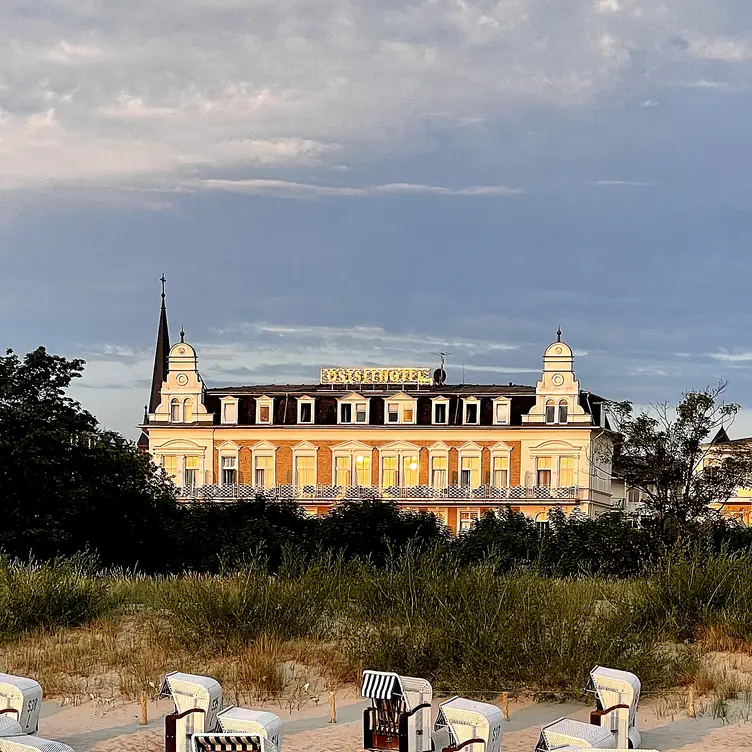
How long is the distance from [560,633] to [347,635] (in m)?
2.80

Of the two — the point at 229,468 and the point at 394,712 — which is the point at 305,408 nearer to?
the point at 229,468

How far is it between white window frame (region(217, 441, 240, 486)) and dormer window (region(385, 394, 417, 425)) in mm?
9879

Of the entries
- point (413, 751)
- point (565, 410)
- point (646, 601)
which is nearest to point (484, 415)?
point (565, 410)

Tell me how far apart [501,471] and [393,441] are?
23.0 feet

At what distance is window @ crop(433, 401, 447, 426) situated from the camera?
8156cm

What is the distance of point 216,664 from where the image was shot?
16.5m

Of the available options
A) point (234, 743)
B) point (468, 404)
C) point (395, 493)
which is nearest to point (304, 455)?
point (395, 493)

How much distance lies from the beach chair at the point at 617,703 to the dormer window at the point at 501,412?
6770 cm

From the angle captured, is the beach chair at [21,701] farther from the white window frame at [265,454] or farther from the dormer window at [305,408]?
the dormer window at [305,408]

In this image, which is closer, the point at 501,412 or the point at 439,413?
the point at 501,412

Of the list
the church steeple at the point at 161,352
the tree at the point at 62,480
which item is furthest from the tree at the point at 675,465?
the church steeple at the point at 161,352

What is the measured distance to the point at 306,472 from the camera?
8319 centimetres

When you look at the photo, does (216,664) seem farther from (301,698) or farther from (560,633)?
(560,633)

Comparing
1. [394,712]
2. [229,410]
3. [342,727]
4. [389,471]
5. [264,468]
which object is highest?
[229,410]
